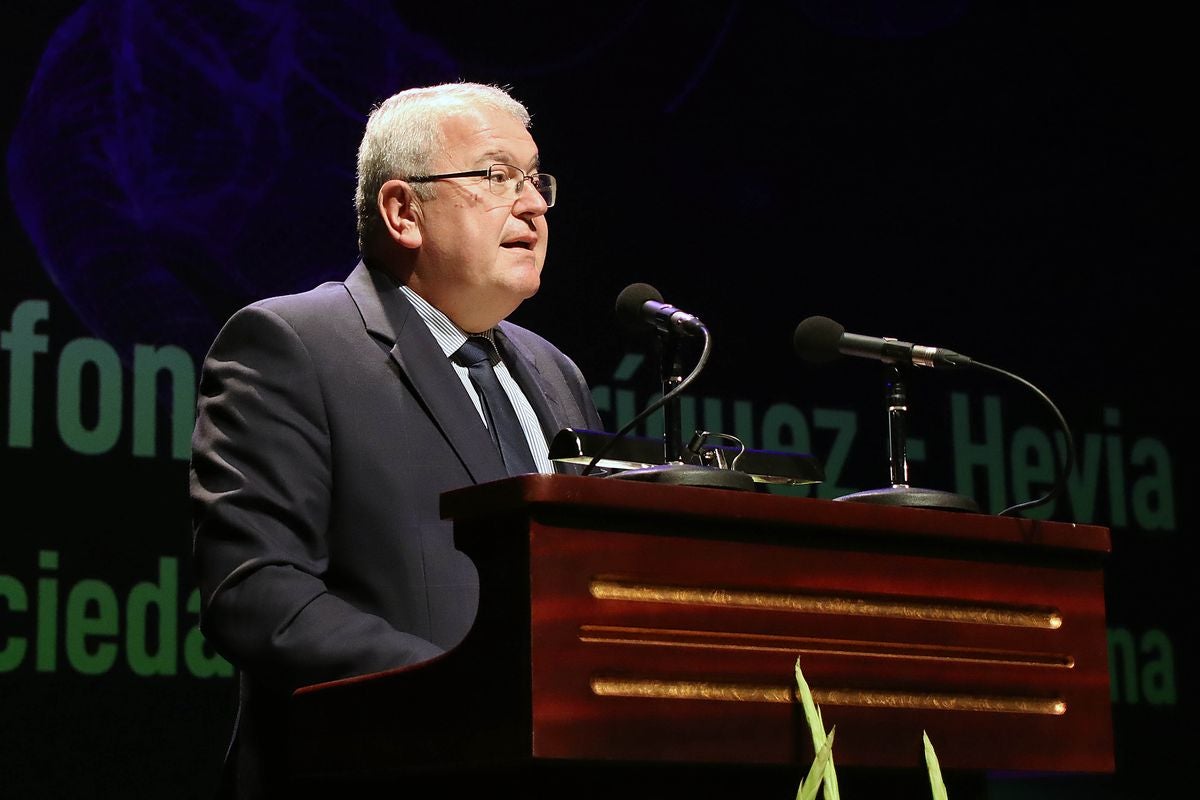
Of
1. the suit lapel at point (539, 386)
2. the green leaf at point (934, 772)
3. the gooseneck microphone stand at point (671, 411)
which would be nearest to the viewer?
the green leaf at point (934, 772)

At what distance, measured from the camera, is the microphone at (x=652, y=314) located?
207 cm

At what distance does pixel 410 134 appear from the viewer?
2.87 m

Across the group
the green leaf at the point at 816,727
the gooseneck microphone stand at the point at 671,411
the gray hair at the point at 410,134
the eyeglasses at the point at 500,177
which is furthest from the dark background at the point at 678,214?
the green leaf at the point at 816,727

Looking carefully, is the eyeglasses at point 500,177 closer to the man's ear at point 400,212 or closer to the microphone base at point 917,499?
the man's ear at point 400,212

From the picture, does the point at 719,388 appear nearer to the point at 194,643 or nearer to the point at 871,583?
the point at 194,643

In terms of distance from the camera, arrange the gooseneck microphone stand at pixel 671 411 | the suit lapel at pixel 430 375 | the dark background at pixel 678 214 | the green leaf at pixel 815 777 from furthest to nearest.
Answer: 1. the dark background at pixel 678 214
2. the suit lapel at pixel 430 375
3. the gooseneck microphone stand at pixel 671 411
4. the green leaf at pixel 815 777

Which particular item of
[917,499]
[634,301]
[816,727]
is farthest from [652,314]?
[816,727]

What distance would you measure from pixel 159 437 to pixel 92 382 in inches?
7.6


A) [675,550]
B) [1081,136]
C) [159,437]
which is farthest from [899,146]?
[675,550]

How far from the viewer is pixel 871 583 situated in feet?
5.98

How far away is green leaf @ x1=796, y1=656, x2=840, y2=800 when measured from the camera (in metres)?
1.59

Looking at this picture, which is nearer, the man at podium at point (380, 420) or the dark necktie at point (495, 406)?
the man at podium at point (380, 420)

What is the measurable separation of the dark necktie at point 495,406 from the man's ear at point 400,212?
209mm

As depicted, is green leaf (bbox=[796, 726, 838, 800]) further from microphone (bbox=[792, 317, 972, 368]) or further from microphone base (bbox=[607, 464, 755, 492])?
microphone (bbox=[792, 317, 972, 368])
